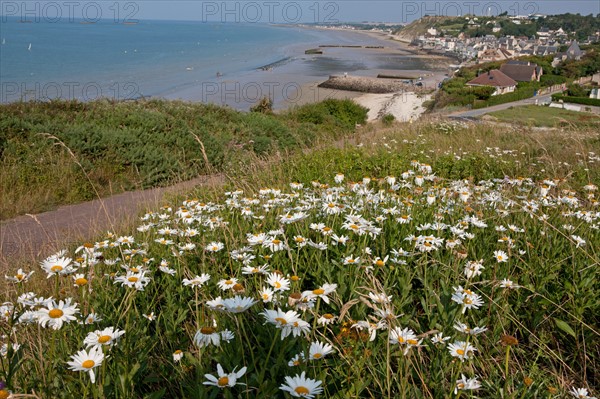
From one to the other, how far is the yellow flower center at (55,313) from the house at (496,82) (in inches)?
2421

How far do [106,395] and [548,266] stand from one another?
8.22 ft

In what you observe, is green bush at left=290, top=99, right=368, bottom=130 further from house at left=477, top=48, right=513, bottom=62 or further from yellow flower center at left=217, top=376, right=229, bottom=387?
house at left=477, top=48, right=513, bottom=62

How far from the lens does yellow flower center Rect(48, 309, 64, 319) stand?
5.35ft

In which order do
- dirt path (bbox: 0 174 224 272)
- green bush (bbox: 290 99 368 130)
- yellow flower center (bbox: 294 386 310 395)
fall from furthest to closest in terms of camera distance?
green bush (bbox: 290 99 368 130), dirt path (bbox: 0 174 224 272), yellow flower center (bbox: 294 386 310 395)

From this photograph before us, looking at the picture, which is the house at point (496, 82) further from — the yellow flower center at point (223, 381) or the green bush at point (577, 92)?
the yellow flower center at point (223, 381)

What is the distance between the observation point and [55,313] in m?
1.64

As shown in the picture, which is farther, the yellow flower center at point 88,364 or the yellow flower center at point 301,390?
the yellow flower center at point 88,364

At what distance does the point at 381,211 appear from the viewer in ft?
12.0

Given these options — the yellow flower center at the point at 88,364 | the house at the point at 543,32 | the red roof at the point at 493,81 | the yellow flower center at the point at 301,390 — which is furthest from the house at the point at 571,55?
the yellow flower center at the point at 88,364

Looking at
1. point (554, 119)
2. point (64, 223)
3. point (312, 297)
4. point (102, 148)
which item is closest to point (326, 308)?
point (312, 297)

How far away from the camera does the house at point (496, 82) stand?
5888 centimetres

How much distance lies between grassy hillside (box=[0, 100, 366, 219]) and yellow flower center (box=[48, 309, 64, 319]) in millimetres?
4647

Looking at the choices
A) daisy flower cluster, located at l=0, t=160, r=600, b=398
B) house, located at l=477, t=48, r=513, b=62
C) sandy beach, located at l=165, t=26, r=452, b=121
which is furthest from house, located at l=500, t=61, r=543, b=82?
daisy flower cluster, located at l=0, t=160, r=600, b=398

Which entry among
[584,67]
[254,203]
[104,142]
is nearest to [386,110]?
[104,142]
